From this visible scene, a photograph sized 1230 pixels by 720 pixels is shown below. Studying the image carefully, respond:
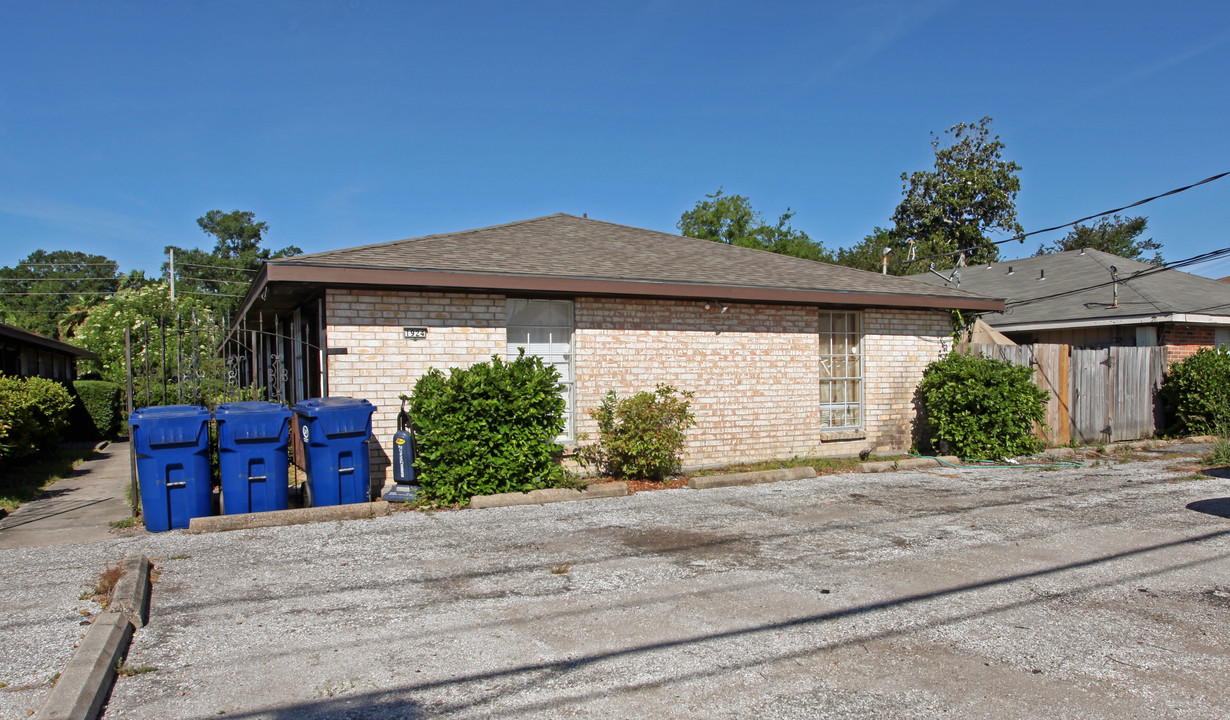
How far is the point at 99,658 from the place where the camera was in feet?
13.1

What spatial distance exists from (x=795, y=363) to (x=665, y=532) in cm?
517

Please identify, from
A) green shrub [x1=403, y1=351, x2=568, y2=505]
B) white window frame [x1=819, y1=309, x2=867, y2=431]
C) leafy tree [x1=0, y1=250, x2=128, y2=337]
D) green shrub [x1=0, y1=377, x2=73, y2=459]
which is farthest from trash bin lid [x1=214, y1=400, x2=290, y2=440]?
leafy tree [x1=0, y1=250, x2=128, y2=337]

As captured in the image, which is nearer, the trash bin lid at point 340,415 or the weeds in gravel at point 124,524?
the weeds in gravel at point 124,524

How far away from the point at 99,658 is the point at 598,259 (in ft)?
26.5

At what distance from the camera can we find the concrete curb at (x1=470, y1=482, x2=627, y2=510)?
851 cm

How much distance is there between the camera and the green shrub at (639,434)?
973 cm

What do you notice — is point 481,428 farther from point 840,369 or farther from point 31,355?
point 31,355

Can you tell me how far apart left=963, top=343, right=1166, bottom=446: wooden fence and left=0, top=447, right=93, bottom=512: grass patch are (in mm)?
14238

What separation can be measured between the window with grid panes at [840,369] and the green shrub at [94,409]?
19203 millimetres

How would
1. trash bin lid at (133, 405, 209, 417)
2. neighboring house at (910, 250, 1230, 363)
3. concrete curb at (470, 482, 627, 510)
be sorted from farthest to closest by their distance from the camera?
1. neighboring house at (910, 250, 1230, 363)
2. concrete curb at (470, 482, 627, 510)
3. trash bin lid at (133, 405, 209, 417)

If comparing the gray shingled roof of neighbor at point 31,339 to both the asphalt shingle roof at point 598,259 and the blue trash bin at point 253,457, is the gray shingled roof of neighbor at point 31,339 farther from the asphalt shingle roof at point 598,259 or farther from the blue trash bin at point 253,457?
the blue trash bin at point 253,457

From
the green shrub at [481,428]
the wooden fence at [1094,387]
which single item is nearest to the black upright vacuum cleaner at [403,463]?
the green shrub at [481,428]

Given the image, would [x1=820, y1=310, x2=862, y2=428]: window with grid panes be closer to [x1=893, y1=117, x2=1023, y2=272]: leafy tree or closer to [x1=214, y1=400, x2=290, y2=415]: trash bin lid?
[x1=214, y1=400, x2=290, y2=415]: trash bin lid

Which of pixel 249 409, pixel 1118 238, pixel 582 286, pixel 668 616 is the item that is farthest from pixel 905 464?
pixel 1118 238
